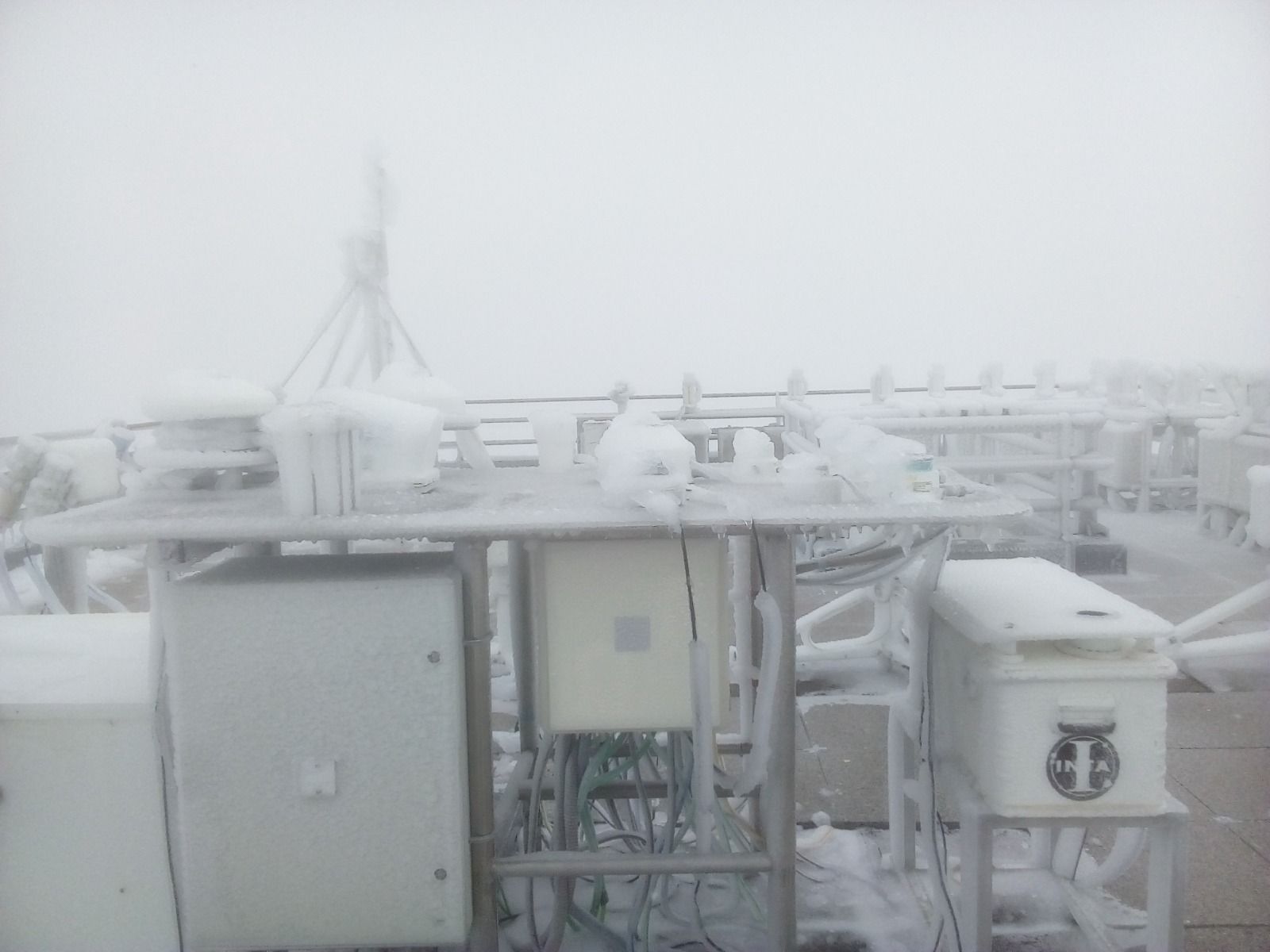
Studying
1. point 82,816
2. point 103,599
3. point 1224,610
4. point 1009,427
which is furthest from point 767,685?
point 103,599

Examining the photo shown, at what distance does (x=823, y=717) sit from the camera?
219 centimetres

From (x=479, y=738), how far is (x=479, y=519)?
0.98 feet

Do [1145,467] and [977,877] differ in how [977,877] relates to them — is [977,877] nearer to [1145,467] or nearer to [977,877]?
[977,877]

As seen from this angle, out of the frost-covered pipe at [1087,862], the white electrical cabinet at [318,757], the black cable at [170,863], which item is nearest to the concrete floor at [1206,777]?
the frost-covered pipe at [1087,862]

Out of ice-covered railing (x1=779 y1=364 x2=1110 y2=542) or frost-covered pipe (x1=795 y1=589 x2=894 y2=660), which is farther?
ice-covered railing (x1=779 y1=364 x2=1110 y2=542)

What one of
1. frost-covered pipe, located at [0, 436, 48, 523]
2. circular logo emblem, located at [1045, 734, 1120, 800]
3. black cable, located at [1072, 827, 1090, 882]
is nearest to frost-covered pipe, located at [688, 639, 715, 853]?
circular logo emblem, located at [1045, 734, 1120, 800]

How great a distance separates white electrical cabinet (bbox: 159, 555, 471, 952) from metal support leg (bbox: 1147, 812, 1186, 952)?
841 mm

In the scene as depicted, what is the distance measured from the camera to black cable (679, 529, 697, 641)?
110cm

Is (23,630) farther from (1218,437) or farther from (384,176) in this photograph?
(1218,437)

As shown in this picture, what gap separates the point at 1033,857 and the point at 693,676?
0.80 meters

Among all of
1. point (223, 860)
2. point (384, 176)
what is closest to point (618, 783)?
point (223, 860)

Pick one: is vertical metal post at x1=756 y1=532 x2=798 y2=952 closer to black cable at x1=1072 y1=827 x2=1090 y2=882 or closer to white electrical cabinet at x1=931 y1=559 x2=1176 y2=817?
white electrical cabinet at x1=931 y1=559 x2=1176 y2=817

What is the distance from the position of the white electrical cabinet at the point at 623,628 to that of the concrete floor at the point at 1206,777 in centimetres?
71

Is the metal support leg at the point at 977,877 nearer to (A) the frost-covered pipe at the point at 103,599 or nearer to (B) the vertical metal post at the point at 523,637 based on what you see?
(B) the vertical metal post at the point at 523,637
